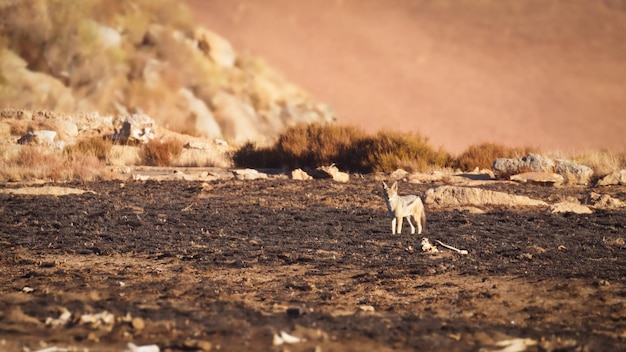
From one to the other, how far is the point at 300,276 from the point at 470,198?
5.78 m

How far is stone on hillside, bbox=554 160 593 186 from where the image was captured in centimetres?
1764

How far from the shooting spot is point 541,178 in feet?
55.8

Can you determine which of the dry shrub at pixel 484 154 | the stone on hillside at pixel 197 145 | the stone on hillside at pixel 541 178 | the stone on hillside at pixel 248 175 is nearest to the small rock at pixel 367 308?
the stone on hillside at pixel 248 175

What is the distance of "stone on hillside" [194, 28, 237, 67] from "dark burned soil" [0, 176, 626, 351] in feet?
118

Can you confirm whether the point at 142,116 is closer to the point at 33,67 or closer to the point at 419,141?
the point at 419,141

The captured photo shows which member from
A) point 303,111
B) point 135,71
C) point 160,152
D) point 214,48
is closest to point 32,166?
point 160,152

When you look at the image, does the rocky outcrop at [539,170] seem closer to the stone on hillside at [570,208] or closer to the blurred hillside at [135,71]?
the stone on hillside at [570,208]

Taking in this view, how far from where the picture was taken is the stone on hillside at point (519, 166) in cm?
1788

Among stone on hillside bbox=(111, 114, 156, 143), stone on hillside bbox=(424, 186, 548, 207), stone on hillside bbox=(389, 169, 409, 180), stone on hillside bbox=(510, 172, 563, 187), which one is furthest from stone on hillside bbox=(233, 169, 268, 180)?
stone on hillside bbox=(111, 114, 156, 143)

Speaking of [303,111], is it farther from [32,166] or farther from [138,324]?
[138,324]

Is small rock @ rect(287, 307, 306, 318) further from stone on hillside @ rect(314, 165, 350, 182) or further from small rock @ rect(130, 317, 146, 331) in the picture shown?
stone on hillside @ rect(314, 165, 350, 182)

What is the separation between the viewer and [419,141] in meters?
21.0

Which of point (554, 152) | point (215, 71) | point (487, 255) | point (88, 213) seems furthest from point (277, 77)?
point (487, 255)

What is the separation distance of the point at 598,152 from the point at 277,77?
31.3 metres
